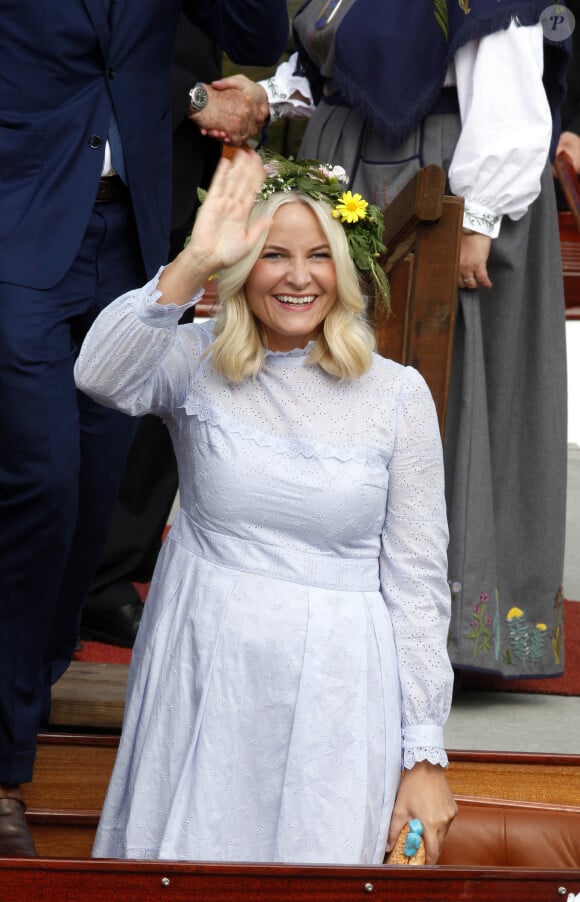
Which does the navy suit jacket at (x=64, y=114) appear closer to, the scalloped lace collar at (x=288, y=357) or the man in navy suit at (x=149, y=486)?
the scalloped lace collar at (x=288, y=357)

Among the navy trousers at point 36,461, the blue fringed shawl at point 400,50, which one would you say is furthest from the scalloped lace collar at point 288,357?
the blue fringed shawl at point 400,50

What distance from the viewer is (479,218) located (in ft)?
11.1

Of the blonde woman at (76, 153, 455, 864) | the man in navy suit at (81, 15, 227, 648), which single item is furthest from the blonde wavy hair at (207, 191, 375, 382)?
the man in navy suit at (81, 15, 227, 648)

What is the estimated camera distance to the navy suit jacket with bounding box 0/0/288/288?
102 inches

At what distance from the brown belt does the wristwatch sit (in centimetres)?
43

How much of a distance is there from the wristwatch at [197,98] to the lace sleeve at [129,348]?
2.98 ft

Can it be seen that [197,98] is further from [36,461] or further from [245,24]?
[36,461]

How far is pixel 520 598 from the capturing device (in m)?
3.71

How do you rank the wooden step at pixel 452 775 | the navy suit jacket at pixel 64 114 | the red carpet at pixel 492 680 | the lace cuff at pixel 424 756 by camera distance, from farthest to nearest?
the red carpet at pixel 492 680
the wooden step at pixel 452 775
the navy suit jacket at pixel 64 114
the lace cuff at pixel 424 756

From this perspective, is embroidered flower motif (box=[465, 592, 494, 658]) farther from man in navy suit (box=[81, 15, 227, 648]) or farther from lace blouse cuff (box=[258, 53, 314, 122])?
lace blouse cuff (box=[258, 53, 314, 122])

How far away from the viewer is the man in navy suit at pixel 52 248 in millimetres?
2566

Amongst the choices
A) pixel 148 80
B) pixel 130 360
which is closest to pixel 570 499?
pixel 148 80

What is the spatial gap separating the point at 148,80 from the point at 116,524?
1338 mm

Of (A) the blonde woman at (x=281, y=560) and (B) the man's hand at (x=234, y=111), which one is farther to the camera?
(B) the man's hand at (x=234, y=111)
